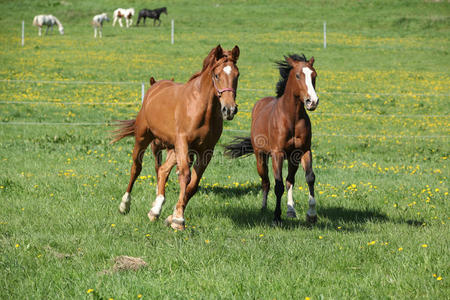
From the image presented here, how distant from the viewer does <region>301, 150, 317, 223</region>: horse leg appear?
724 cm

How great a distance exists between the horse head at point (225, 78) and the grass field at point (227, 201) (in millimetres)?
1484

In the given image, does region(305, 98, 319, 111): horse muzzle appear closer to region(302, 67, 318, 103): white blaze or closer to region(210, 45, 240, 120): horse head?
region(302, 67, 318, 103): white blaze

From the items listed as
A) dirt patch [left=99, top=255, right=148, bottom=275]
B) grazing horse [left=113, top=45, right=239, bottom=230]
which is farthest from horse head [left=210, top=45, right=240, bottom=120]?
dirt patch [left=99, top=255, right=148, bottom=275]

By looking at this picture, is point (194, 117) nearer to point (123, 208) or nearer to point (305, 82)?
point (305, 82)

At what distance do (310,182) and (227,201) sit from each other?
1.55 m

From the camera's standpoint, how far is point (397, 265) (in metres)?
4.95

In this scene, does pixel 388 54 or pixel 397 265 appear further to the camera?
pixel 388 54

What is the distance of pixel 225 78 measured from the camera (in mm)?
5988

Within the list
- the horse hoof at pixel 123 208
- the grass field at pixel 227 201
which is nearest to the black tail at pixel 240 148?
the grass field at pixel 227 201

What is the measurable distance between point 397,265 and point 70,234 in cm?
362

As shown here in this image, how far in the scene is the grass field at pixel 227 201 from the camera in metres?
4.54

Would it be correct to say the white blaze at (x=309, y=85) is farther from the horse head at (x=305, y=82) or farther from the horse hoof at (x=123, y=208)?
the horse hoof at (x=123, y=208)

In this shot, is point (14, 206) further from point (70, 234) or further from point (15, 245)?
point (15, 245)

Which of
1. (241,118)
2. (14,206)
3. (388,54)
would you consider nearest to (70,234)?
(14,206)
